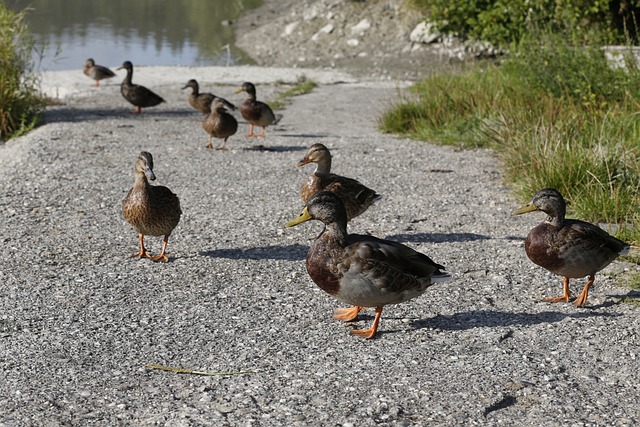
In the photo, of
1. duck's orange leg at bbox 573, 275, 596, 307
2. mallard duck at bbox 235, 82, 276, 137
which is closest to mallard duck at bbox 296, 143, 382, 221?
duck's orange leg at bbox 573, 275, 596, 307

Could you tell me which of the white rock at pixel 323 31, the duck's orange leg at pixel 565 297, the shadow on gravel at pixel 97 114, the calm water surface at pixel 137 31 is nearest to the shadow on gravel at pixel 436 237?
the duck's orange leg at pixel 565 297

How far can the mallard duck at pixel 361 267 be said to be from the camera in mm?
4941

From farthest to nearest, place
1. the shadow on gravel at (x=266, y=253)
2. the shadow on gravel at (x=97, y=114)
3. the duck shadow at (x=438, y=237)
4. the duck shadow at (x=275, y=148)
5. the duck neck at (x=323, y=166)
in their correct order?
the shadow on gravel at (x=97, y=114) < the duck shadow at (x=275, y=148) < the duck neck at (x=323, y=166) < the duck shadow at (x=438, y=237) < the shadow on gravel at (x=266, y=253)

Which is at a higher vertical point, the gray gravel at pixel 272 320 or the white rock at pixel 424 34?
the gray gravel at pixel 272 320

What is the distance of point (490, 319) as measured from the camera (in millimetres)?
5414

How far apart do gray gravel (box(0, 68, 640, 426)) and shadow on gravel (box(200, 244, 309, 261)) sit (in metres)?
0.03

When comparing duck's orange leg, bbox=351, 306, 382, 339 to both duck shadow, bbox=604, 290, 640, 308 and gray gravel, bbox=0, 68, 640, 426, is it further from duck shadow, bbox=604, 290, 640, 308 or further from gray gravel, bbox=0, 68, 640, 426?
duck shadow, bbox=604, 290, 640, 308

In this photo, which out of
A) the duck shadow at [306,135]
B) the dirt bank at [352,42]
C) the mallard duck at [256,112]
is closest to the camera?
the mallard duck at [256,112]

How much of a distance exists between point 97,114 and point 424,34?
431 inches

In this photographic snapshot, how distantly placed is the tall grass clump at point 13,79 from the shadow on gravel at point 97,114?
0.50 m

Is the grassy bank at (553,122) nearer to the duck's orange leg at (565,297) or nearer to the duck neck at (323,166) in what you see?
the duck's orange leg at (565,297)

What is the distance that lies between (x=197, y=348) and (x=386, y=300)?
1139 millimetres

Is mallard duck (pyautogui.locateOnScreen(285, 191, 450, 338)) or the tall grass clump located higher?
mallard duck (pyautogui.locateOnScreen(285, 191, 450, 338))

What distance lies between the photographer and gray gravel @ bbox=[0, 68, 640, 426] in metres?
4.22
